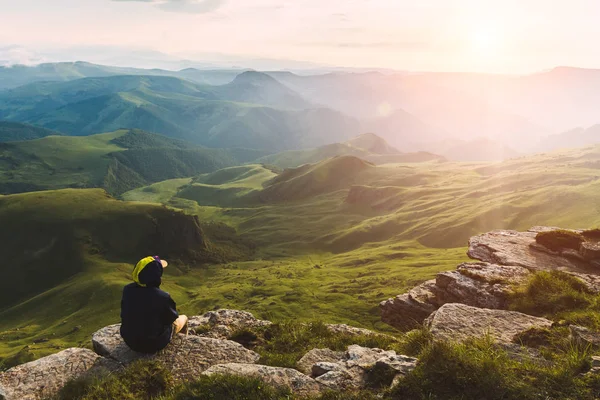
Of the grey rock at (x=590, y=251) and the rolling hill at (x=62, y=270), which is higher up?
the grey rock at (x=590, y=251)

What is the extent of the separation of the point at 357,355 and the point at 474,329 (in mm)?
5659

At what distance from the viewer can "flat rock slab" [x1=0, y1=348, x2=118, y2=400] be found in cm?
1298

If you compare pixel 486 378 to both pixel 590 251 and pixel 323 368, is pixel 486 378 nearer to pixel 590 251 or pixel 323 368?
pixel 323 368

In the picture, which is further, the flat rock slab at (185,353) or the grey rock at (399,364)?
the flat rock slab at (185,353)

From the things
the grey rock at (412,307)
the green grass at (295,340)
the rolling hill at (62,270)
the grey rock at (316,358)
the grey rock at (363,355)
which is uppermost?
the grey rock at (363,355)

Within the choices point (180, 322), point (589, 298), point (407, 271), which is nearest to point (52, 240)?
point (407, 271)

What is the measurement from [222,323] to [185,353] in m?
7.97

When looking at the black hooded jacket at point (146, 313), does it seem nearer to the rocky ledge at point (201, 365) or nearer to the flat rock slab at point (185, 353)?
the flat rock slab at point (185, 353)

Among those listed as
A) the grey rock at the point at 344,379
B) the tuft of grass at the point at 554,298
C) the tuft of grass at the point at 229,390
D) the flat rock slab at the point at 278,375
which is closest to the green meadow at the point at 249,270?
the tuft of grass at the point at 554,298

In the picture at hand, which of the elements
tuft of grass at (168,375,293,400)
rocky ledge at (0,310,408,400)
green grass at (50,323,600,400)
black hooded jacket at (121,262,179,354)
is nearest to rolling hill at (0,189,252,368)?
rocky ledge at (0,310,408,400)

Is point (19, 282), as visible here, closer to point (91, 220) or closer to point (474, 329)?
point (91, 220)

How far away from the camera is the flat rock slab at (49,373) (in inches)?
511

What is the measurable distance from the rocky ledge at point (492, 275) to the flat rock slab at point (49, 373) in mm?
17896

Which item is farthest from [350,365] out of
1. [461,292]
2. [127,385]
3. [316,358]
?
[461,292]
